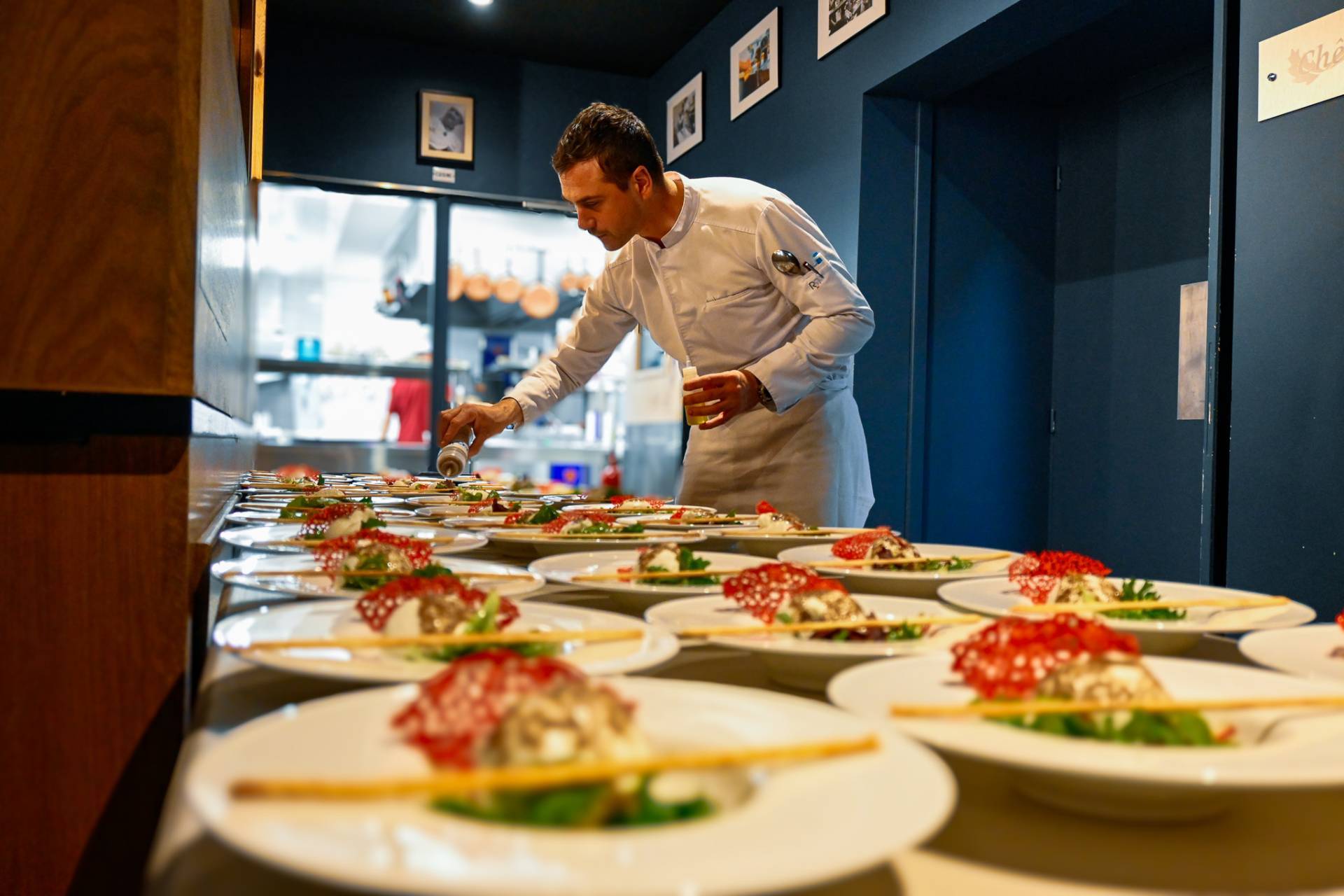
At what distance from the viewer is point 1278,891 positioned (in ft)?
1.47

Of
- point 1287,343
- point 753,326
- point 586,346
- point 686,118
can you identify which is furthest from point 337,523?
point 686,118

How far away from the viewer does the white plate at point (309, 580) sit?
1.00 m

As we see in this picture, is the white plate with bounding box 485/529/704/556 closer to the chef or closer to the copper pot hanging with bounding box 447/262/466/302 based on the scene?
the chef

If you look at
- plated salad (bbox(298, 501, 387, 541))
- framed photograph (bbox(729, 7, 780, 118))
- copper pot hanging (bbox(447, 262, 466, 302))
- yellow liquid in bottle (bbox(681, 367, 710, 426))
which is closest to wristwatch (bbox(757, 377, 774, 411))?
yellow liquid in bottle (bbox(681, 367, 710, 426))

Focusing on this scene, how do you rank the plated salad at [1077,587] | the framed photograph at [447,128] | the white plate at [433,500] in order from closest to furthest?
1. the plated salad at [1077,587]
2. the white plate at [433,500]
3. the framed photograph at [447,128]

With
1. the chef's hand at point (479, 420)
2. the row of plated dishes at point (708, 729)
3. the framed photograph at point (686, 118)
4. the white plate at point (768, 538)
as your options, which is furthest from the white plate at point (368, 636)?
the framed photograph at point (686, 118)

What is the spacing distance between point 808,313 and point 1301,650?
1809 mm

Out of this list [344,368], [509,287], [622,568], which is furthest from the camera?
[509,287]

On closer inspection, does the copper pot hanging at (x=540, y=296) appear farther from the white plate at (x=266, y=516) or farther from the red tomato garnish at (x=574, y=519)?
the red tomato garnish at (x=574, y=519)

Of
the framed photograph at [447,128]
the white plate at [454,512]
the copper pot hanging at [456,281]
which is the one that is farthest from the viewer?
the copper pot hanging at [456,281]

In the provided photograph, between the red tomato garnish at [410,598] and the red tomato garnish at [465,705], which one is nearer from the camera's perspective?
the red tomato garnish at [465,705]

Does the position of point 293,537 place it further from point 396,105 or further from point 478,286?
point 478,286

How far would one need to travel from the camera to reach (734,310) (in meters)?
2.72

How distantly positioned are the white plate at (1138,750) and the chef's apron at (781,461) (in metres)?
2.00
